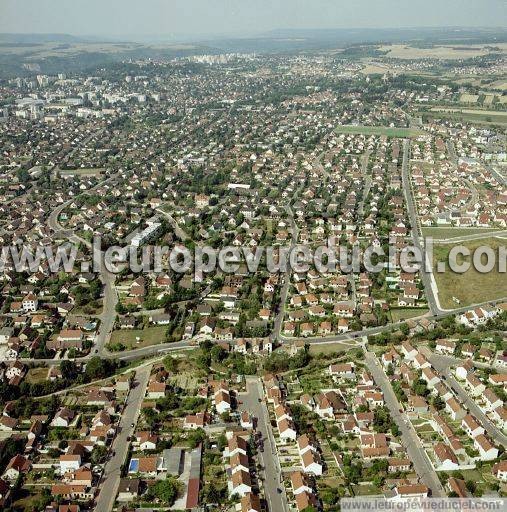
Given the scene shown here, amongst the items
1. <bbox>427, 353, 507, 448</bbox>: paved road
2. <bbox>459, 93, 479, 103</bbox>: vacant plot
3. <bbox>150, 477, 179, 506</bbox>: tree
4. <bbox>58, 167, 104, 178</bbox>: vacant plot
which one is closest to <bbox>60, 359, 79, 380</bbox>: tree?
<bbox>150, 477, 179, 506</bbox>: tree

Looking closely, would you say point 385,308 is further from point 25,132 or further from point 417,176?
point 25,132

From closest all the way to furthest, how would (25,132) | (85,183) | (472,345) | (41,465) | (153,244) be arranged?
(41,465) < (472,345) < (153,244) < (85,183) < (25,132)

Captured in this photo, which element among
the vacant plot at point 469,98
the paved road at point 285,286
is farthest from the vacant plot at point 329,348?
the vacant plot at point 469,98

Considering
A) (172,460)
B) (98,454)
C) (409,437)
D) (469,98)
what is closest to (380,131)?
(469,98)

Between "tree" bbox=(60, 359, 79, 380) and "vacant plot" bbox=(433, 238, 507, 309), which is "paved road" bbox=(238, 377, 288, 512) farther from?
"vacant plot" bbox=(433, 238, 507, 309)

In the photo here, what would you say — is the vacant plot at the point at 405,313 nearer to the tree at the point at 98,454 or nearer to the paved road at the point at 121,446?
the paved road at the point at 121,446

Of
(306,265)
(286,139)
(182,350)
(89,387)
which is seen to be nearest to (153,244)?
(306,265)
